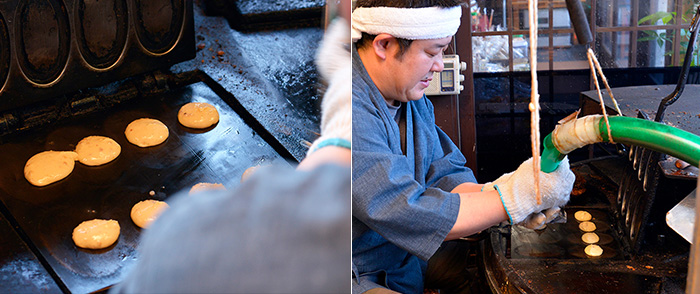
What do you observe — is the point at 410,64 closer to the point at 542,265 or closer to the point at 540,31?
the point at 542,265

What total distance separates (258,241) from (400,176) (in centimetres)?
59

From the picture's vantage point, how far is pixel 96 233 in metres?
0.78

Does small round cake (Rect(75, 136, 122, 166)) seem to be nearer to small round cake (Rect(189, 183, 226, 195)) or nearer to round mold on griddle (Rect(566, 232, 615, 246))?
small round cake (Rect(189, 183, 226, 195))

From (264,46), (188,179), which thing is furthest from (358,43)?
(188,179)

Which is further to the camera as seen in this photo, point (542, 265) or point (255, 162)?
point (542, 265)

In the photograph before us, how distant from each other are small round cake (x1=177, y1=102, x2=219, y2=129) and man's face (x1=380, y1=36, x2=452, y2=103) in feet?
1.64

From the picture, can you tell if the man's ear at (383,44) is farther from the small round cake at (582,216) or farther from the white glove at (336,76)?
the small round cake at (582,216)

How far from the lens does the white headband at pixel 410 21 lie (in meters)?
1.16

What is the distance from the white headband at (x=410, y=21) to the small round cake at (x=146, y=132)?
0.51m

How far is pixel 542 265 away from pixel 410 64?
24.9 inches

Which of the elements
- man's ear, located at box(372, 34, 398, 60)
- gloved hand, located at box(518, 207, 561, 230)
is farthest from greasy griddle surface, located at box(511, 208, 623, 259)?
man's ear, located at box(372, 34, 398, 60)

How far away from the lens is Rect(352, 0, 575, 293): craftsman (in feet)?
3.84

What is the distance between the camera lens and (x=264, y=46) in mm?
958

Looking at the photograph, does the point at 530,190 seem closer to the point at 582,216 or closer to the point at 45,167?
the point at 582,216
